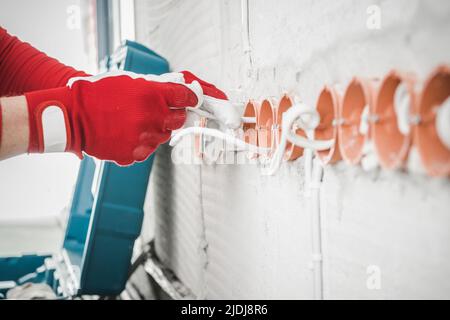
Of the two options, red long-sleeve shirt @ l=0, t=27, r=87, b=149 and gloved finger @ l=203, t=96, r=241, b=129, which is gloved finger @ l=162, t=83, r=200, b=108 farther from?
red long-sleeve shirt @ l=0, t=27, r=87, b=149

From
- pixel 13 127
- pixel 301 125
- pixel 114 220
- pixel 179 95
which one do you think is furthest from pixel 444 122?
pixel 114 220

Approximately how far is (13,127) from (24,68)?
42cm

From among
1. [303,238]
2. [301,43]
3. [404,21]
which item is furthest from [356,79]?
[303,238]

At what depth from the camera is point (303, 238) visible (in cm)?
72

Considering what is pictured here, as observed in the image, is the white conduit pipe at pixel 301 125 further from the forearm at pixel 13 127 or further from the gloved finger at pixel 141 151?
the forearm at pixel 13 127

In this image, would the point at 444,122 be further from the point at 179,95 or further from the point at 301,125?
the point at 179,95

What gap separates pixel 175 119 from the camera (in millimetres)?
790

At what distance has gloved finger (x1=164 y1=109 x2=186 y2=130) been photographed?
2.55ft

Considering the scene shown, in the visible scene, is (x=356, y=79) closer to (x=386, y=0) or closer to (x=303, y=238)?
(x=386, y=0)

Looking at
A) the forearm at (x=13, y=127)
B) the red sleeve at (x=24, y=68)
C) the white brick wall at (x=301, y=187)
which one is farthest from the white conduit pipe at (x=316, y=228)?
the red sleeve at (x=24, y=68)

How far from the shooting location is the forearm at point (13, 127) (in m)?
0.67

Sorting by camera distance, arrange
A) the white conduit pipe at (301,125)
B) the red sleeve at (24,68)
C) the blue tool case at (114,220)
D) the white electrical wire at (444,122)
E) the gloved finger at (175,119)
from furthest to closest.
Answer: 1. the blue tool case at (114,220)
2. the red sleeve at (24,68)
3. the gloved finger at (175,119)
4. the white conduit pipe at (301,125)
5. the white electrical wire at (444,122)

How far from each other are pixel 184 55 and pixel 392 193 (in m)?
1.01

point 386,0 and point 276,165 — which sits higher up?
point 386,0
